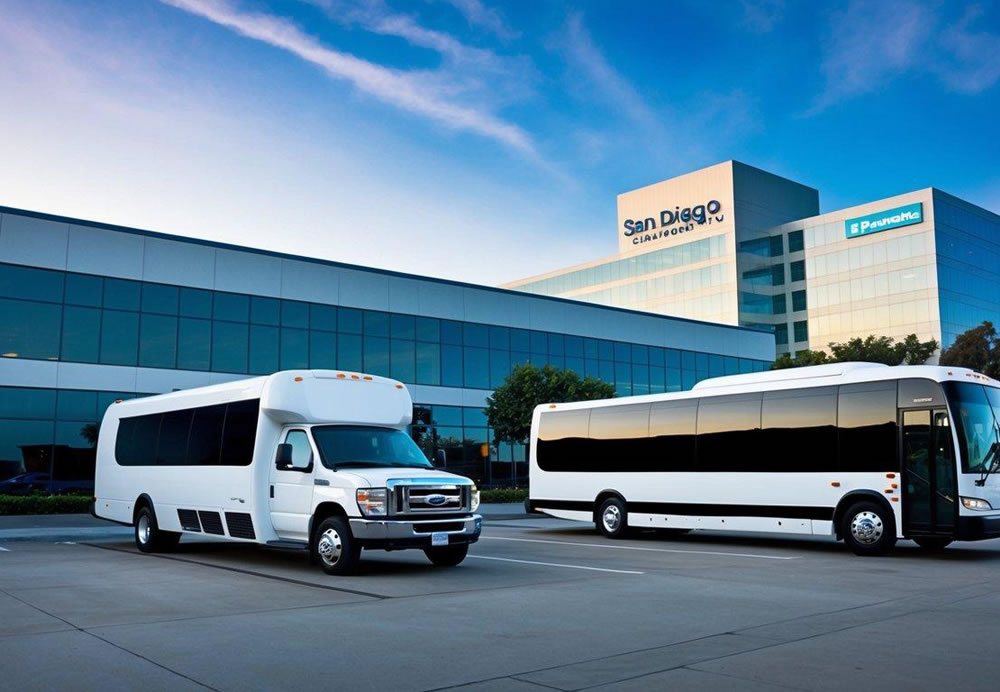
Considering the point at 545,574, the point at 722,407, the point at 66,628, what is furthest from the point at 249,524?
the point at 722,407

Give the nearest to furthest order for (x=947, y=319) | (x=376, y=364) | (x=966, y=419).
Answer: (x=966, y=419)
(x=376, y=364)
(x=947, y=319)

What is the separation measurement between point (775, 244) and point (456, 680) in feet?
291

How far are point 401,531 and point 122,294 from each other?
2703cm

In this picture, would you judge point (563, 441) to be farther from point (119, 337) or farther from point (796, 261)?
point (796, 261)

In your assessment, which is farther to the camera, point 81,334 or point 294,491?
point 81,334

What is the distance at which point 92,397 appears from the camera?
35.1m

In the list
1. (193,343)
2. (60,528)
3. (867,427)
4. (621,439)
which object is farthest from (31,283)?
(867,427)

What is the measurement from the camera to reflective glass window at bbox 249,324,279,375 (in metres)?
39.5

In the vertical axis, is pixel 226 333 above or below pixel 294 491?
above

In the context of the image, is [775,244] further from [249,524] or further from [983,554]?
[249,524]

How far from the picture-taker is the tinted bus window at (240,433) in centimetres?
1477

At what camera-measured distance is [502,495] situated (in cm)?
3959

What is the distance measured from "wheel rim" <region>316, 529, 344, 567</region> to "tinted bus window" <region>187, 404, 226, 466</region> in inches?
121

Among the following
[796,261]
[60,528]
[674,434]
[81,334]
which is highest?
[796,261]
